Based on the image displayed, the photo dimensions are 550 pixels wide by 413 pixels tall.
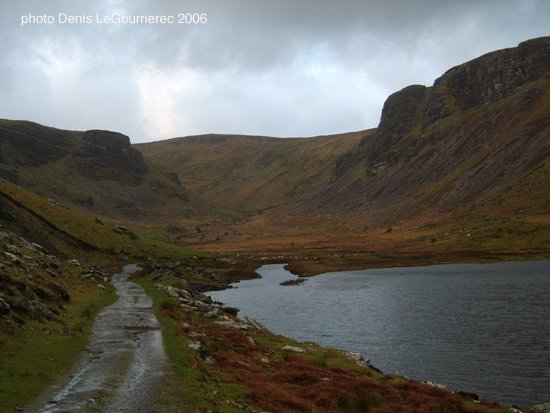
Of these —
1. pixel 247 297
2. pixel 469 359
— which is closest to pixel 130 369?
pixel 469 359

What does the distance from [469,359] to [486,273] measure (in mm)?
48981

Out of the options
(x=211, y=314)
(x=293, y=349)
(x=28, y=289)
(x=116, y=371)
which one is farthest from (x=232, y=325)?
(x=116, y=371)

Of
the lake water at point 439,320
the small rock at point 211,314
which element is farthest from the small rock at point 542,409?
the small rock at point 211,314

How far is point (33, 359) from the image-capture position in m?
18.1

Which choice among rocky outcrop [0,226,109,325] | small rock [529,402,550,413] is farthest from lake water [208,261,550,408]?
rocky outcrop [0,226,109,325]

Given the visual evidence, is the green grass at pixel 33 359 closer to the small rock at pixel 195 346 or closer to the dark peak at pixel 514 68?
the small rock at pixel 195 346

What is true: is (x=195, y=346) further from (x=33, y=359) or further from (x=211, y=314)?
(x=211, y=314)

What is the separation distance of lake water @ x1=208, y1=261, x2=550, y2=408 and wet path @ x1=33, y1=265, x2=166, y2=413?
56.9 ft

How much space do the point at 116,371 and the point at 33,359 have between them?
3.53 m

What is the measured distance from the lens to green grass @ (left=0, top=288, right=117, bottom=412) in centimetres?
1443

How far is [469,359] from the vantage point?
31.2 meters

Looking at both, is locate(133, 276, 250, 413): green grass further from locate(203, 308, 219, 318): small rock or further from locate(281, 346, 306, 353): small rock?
locate(203, 308, 219, 318): small rock

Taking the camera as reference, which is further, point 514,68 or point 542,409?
point 514,68

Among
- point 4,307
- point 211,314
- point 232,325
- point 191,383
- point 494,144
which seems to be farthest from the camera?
point 494,144
